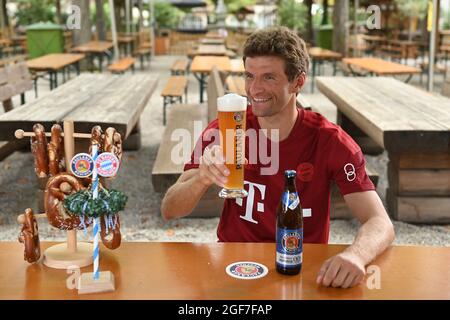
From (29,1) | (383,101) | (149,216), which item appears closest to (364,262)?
(149,216)

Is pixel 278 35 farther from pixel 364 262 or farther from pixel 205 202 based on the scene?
pixel 205 202

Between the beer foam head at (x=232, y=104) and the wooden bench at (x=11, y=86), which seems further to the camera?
the wooden bench at (x=11, y=86)

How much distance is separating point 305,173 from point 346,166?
0.13m

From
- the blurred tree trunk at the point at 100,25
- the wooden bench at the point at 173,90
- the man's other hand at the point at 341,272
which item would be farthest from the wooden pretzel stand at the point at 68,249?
the blurred tree trunk at the point at 100,25

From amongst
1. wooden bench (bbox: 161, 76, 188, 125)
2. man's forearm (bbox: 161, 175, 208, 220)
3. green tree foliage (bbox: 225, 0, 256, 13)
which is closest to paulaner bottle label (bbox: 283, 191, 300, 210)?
man's forearm (bbox: 161, 175, 208, 220)

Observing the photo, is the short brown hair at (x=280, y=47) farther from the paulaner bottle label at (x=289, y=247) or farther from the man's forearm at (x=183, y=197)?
the paulaner bottle label at (x=289, y=247)

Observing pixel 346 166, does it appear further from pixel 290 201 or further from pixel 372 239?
pixel 290 201

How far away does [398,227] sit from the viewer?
413cm

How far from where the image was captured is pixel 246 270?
1521mm

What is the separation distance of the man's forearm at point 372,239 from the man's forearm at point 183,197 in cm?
48

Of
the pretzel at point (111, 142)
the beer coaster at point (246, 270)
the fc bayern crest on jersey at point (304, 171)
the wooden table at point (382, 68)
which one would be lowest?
the wooden table at point (382, 68)

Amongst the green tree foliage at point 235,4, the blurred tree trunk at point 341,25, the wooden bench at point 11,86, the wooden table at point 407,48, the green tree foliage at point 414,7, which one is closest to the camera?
the wooden bench at point 11,86

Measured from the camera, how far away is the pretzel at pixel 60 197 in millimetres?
1486
